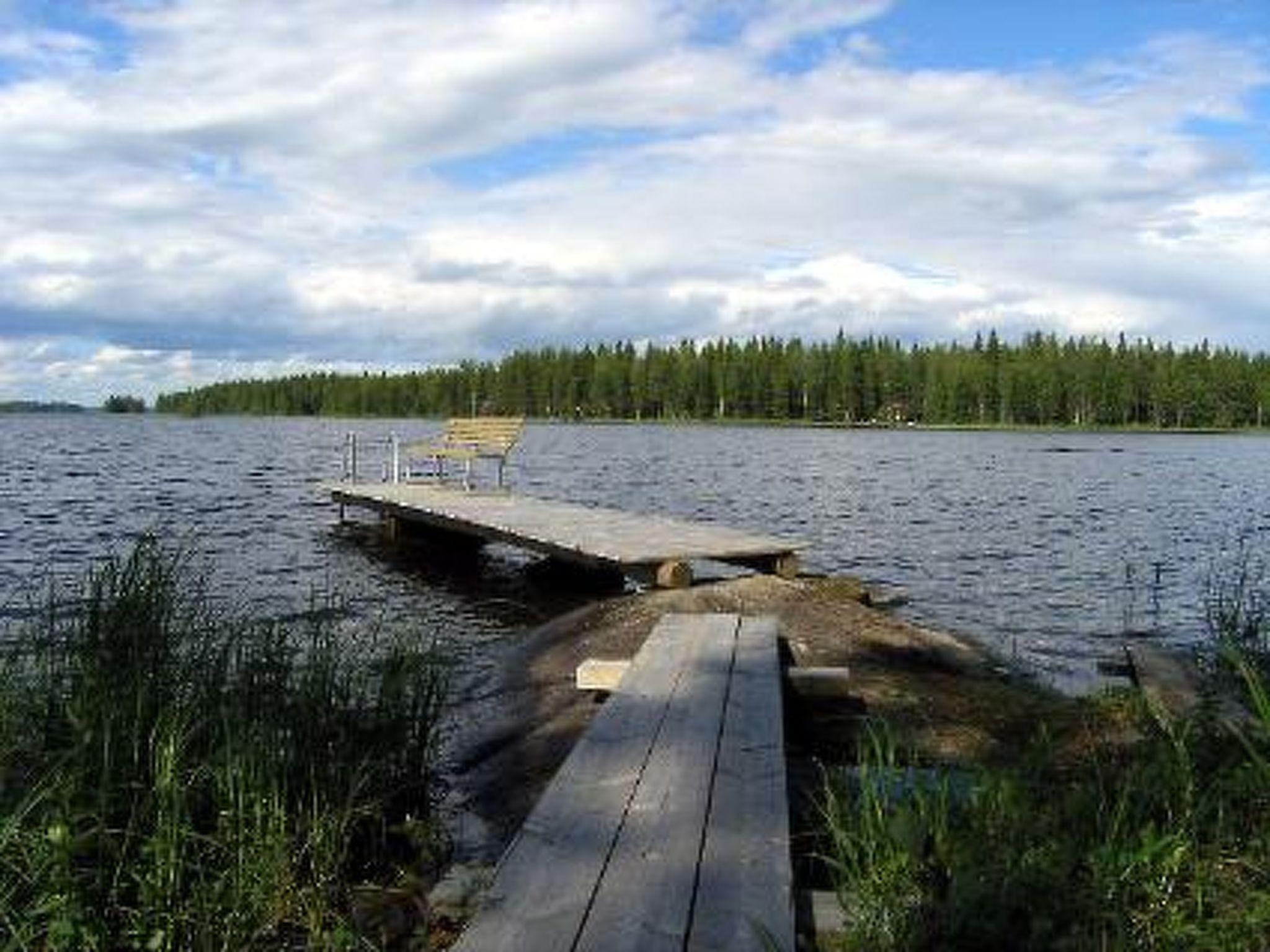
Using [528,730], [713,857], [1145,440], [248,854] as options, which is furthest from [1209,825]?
[1145,440]

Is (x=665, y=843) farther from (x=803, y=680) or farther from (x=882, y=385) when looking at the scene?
(x=882, y=385)

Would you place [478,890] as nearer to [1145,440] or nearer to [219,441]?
[219,441]

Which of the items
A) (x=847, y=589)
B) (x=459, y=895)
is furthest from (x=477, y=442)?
(x=459, y=895)

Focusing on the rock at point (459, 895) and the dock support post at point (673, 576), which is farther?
the dock support post at point (673, 576)

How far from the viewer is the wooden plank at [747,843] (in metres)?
3.69

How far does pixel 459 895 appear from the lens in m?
→ 4.75

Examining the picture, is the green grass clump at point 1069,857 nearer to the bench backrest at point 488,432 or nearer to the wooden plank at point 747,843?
the wooden plank at point 747,843

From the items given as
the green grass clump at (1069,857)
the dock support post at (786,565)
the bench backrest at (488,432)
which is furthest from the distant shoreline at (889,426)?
the green grass clump at (1069,857)

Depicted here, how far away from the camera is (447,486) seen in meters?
25.7

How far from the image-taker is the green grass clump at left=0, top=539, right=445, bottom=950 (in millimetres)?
4539

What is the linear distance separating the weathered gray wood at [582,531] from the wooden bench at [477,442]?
727 mm

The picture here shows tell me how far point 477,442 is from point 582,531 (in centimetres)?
777

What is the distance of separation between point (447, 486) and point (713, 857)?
2188 cm

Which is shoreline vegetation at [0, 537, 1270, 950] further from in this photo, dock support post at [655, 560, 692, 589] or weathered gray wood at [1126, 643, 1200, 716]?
dock support post at [655, 560, 692, 589]
